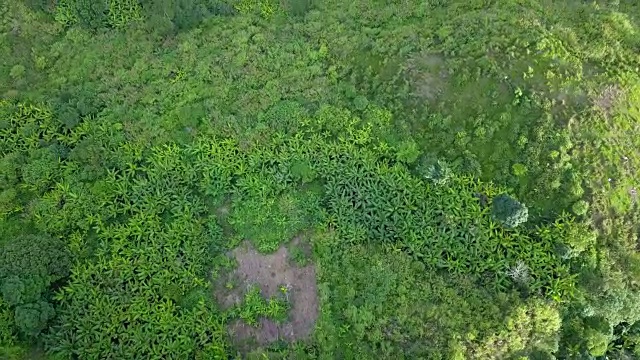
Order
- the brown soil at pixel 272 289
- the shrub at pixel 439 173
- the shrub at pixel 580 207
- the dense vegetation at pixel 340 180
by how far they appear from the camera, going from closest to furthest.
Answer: the dense vegetation at pixel 340 180 → the shrub at pixel 580 207 → the brown soil at pixel 272 289 → the shrub at pixel 439 173

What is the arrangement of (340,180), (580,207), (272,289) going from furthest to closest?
1. (340,180)
2. (272,289)
3. (580,207)

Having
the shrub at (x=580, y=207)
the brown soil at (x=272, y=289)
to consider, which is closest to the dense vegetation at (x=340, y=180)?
the shrub at (x=580, y=207)

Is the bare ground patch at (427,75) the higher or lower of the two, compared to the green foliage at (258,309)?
higher

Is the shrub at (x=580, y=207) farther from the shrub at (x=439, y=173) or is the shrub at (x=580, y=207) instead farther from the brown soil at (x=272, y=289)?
the brown soil at (x=272, y=289)

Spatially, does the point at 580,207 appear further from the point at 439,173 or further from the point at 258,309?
the point at 258,309

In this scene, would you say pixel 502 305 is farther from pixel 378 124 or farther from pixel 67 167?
pixel 67 167

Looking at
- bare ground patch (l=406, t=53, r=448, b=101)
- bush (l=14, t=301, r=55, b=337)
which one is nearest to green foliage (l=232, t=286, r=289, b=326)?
bush (l=14, t=301, r=55, b=337)

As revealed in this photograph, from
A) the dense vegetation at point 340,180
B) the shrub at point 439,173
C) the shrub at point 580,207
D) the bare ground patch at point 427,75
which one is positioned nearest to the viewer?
the dense vegetation at point 340,180

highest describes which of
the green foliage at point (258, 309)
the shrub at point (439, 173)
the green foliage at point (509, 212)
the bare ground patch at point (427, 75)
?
the bare ground patch at point (427, 75)

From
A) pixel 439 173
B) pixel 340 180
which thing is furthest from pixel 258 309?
pixel 439 173
